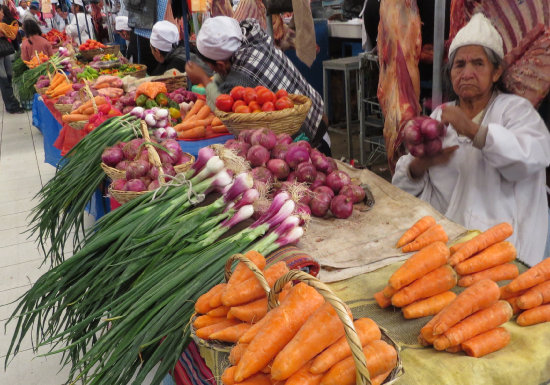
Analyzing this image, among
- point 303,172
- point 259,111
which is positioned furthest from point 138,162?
point 303,172

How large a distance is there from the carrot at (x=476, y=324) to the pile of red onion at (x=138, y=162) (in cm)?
147

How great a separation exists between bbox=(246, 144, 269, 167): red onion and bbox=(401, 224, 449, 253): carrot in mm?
765

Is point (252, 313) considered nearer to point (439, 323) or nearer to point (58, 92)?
point (439, 323)

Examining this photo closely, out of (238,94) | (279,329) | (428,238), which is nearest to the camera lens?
(279,329)

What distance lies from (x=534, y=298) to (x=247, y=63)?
8.17 feet

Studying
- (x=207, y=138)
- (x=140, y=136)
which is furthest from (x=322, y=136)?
(x=140, y=136)

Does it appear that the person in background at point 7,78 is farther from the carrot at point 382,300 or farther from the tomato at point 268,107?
the carrot at point 382,300

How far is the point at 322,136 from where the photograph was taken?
3449mm

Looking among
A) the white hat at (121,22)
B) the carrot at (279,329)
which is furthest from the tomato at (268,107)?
the white hat at (121,22)

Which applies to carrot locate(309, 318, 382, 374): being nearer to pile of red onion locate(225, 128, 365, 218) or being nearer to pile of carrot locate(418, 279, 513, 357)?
pile of carrot locate(418, 279, 513, 357)

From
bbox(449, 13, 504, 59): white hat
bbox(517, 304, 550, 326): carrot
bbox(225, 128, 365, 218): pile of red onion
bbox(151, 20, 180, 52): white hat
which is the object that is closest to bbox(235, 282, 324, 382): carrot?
bbox(517, 304, 550, 326): carrot

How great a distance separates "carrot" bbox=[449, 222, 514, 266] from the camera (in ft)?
4.63

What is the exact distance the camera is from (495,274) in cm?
139

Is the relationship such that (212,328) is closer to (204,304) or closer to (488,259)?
(204,304)
